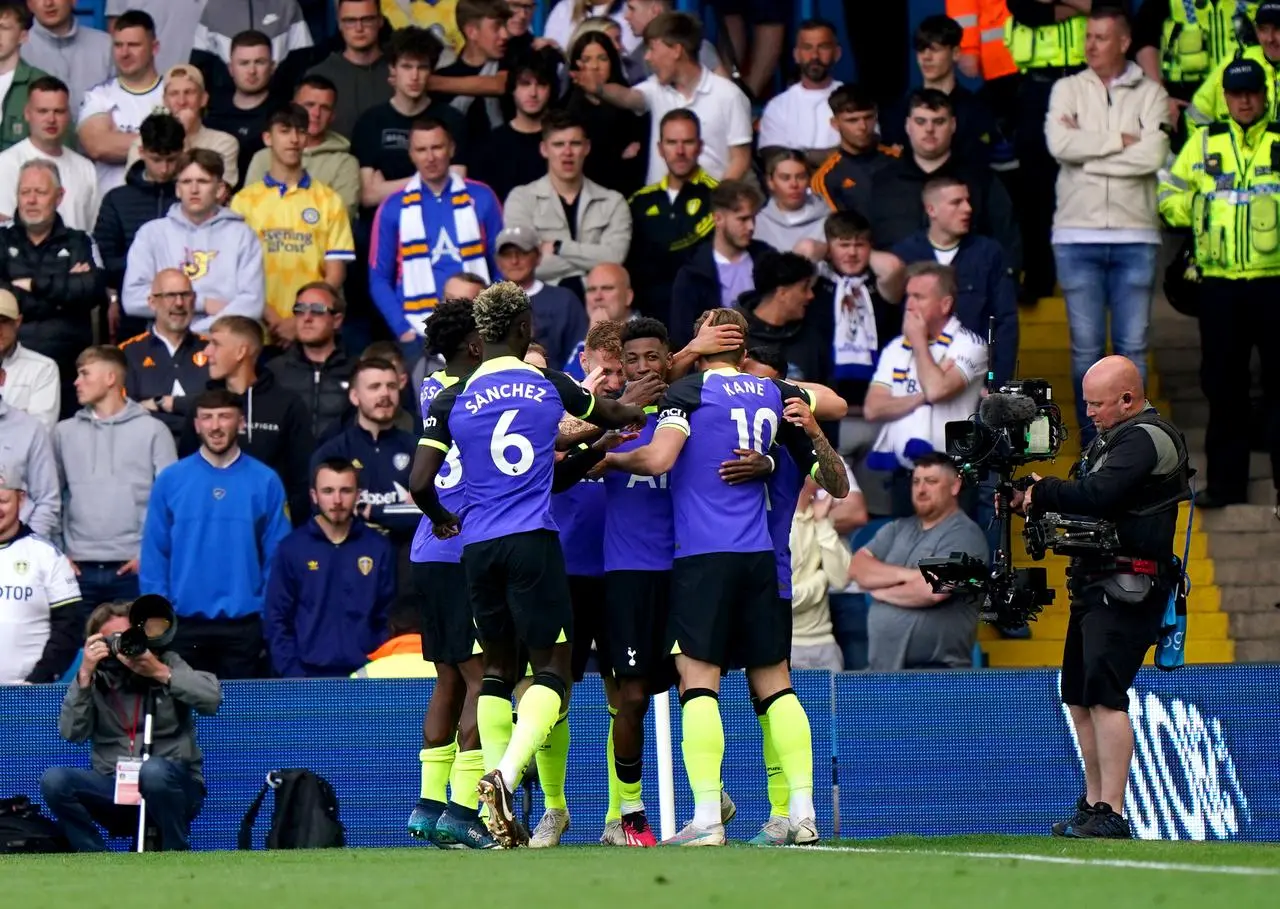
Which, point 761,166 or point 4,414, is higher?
point 761,166

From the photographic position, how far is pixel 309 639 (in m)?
13.7

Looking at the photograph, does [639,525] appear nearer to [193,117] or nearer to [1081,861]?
[1081,861]

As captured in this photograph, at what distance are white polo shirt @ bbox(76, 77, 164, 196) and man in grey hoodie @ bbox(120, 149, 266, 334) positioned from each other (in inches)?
54.3

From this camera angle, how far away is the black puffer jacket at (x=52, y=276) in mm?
15484

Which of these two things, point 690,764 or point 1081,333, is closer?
point 690,764

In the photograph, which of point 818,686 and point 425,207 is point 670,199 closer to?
point 425,207

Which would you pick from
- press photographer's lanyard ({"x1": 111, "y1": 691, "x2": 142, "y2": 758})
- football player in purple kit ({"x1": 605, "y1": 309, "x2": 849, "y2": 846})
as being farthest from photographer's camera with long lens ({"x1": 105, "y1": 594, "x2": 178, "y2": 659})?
football player in purple kit ({"x1": 605, "y1": 309, "x2": 849, "y2": 846})

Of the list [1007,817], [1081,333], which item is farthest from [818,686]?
[1081,333]

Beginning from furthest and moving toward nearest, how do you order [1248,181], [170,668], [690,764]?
[1248,181]
[170,668]
[690,764]

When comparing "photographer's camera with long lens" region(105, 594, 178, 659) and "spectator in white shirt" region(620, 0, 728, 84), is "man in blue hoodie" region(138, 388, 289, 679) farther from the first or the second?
"spectator in white shirt" region(620, 0, 728, 84)

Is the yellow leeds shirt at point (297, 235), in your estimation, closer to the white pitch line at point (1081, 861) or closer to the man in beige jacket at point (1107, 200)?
the man in beige jacket at point (1107, 200)

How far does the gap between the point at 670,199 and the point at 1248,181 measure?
12.6 feet

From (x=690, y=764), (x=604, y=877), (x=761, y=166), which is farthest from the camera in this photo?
(x=761, y=166)

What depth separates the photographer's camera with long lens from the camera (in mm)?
11938
